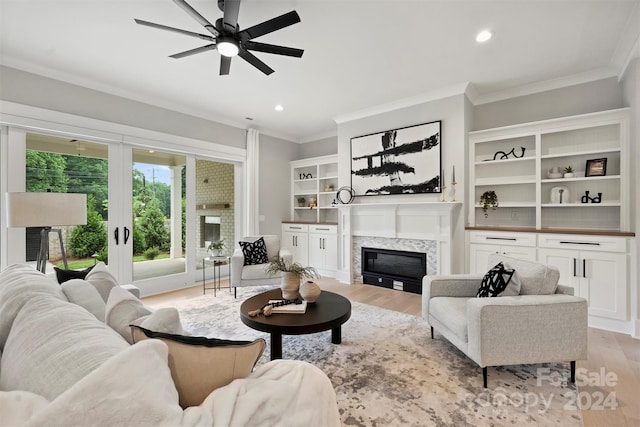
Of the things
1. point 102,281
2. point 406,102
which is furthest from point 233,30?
point 406,102

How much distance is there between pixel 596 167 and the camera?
10.6ft

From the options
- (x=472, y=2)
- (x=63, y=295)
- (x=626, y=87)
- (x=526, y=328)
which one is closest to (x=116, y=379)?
(x=63, y=295)

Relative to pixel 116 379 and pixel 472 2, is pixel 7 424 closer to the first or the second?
pixel 116 379

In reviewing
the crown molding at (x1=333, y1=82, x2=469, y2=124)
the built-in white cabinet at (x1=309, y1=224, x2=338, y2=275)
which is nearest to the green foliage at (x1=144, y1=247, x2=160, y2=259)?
the built-in white cabinet at (x1=309, y1=224, x2=338, y2=275)

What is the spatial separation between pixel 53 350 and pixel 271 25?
2.17 metres

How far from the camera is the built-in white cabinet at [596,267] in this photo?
280 cm

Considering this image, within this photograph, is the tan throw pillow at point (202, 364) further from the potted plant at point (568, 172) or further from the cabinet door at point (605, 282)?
the potted plant at point (568, 172)

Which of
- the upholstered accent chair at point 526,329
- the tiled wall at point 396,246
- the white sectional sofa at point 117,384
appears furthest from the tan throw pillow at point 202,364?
the tiled wall at point 396,246

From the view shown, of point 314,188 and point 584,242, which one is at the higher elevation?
point 314,188

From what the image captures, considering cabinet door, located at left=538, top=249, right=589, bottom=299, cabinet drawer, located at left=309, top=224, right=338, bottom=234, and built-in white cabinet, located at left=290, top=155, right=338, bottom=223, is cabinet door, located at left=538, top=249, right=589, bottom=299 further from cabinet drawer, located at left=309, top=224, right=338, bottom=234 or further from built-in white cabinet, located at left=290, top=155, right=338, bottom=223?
built-in white cabinet, located at left=290, top=155, right=338, bottom=223

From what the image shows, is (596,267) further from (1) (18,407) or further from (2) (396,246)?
(1) (18,407)

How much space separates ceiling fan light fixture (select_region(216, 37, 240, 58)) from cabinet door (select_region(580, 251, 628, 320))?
12.9 ft

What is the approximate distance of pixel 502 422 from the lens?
1608 mm

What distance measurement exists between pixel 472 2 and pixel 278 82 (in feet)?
7.10
